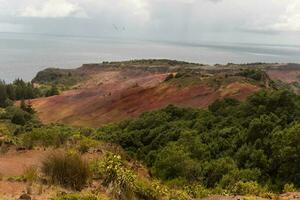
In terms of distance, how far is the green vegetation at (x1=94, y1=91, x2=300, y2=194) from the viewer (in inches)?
800

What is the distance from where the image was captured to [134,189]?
10812 mm

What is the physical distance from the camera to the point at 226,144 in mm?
26250

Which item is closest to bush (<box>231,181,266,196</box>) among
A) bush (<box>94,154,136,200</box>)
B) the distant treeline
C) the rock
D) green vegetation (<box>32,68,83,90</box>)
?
bush (<box>94,154,136,200</box>)

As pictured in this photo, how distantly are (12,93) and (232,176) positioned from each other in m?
→ 74.9

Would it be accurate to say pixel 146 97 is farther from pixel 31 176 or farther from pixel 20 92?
pixel 31 176

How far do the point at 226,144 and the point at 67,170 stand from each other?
16.1 m

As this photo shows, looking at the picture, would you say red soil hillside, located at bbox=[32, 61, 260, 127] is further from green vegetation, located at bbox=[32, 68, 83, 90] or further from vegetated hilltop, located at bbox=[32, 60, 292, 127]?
green vegetation, located at bbox=[32, 68, 83, 90]

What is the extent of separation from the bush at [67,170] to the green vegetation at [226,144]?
455cm

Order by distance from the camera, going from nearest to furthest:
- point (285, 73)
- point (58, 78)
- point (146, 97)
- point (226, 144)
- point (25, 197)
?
point (25, 197) → point (226, 144) → point (146, 97) → point (58, 78) → point (285, 73)

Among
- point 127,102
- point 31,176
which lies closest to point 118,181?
point 31,176

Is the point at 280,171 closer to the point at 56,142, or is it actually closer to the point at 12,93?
the point at 56,142

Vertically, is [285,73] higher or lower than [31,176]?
lower

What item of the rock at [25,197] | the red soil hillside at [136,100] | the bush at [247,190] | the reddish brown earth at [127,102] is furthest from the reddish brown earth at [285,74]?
the rock at [25,197]

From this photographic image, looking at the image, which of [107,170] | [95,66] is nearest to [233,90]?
[107,170]
